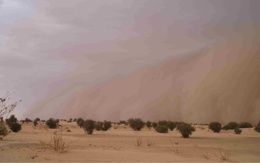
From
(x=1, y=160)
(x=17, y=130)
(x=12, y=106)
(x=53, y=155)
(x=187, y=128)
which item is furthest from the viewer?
(x=17, y=130)

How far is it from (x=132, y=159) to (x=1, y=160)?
555 cm

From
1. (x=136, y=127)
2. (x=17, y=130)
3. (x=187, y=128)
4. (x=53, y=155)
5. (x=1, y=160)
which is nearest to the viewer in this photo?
(x=1, y=160)

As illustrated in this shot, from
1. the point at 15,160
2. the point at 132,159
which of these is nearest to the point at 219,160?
the point at 132,159

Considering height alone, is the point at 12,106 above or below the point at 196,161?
above

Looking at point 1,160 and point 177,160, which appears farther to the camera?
point 177,160

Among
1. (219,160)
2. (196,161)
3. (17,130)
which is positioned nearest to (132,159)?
(196,161)

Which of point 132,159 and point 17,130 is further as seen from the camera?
point 17,130

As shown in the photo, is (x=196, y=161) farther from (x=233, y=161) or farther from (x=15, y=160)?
(x=15, y=160)

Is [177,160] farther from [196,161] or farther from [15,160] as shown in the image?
[15,160]

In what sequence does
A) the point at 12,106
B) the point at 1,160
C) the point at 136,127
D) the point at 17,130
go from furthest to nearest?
the point at 136,127
the point at 17,130
the point at 12,106
the point at 1,160

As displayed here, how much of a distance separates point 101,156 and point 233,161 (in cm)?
621

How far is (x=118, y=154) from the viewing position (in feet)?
65.3

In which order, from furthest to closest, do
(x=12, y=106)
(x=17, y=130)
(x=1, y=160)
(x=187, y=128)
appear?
(x=17, y=130) → (x=187, y=128) → (x=12, y=106) → (x=1, y=160)

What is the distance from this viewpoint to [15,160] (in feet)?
53.4
